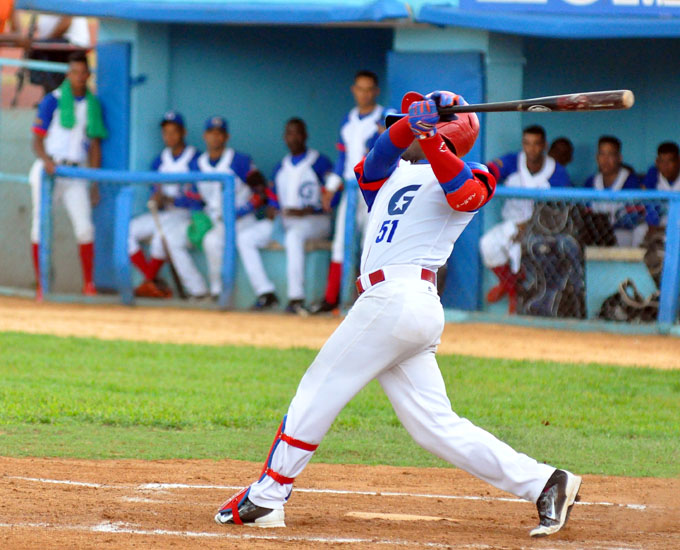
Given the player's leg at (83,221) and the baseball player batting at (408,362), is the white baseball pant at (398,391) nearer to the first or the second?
the baseball player batting at (408,362)

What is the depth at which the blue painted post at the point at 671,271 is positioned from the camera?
9.51 meters

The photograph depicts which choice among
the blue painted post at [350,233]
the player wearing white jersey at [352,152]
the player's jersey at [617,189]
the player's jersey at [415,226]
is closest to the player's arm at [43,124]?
the player wearing white jersey at [352,152]

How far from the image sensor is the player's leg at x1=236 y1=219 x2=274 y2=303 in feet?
36.3

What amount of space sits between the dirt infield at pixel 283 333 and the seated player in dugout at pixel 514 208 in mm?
448

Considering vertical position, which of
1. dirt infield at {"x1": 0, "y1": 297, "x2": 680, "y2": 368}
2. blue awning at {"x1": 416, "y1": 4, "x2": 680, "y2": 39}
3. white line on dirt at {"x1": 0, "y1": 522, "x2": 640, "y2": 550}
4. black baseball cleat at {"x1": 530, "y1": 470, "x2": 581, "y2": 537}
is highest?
blue awning at {"x1": 416, "y1": 4, "x2": 680, "y2": 39}

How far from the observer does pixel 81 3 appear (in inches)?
454

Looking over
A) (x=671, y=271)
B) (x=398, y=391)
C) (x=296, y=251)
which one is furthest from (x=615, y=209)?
(x=398, y=391)

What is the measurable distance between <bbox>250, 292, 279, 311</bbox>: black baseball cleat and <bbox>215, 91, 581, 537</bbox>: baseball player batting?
6774 mm

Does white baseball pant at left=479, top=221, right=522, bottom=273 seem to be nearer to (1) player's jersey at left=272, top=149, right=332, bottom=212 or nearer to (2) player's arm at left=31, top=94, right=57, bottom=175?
(1) player's jersey at left=272, top=149, right=332, bottom=212

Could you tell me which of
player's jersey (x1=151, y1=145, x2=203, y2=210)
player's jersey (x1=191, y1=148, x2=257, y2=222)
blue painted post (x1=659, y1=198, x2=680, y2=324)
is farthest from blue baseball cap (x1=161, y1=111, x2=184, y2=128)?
blue painted post (x1=659, y1=198, x2=680, y2=324)

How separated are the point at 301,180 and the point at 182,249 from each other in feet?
4.48

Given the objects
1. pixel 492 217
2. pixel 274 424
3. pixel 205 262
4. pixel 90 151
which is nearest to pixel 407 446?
pixel 274 424

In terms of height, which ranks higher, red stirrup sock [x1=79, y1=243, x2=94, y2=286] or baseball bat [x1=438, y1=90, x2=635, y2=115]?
baseball bat [x1=438, y1=90, x2=635, y2=115]

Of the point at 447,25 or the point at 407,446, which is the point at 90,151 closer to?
the point at 447,25
